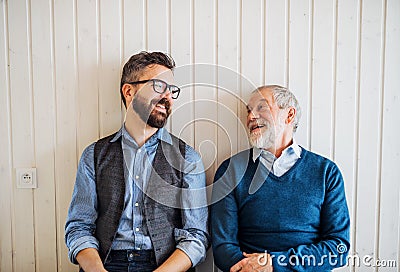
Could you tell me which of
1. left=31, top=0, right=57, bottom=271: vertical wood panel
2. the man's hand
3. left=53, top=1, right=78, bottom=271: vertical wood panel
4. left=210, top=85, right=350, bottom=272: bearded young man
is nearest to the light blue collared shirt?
left=210, top=85, right=350, bottom=272: bearded young man

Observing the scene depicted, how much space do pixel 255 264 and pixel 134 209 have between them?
57 cm

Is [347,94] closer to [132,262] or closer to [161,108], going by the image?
[161,108]

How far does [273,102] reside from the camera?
192 cm

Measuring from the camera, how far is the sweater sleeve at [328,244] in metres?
1.79

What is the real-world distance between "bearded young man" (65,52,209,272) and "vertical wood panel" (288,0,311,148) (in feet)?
1.85

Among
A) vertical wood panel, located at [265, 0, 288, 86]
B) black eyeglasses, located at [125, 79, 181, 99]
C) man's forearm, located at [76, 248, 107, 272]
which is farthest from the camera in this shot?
vertical wood panel, located at [265, 0, 288, 86]

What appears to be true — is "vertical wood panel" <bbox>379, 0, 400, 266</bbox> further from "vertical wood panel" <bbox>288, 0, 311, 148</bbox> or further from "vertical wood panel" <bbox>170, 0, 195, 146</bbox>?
"vertical wood panel" <bbox>170, 0, 195, 146</bbox>

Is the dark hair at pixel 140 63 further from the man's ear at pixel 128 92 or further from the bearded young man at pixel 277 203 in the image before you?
the bearded young man at pixel 277 203

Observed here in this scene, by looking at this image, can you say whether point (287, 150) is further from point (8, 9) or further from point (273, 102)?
point (8, 9)

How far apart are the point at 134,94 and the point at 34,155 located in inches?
24.6

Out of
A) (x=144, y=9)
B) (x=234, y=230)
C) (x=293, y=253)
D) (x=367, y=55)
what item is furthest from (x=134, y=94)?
(x=367, y=55)

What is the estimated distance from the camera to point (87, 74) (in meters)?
2.07

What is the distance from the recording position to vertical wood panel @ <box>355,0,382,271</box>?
2.04 m

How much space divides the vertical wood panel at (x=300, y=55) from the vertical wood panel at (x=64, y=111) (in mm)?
1046
